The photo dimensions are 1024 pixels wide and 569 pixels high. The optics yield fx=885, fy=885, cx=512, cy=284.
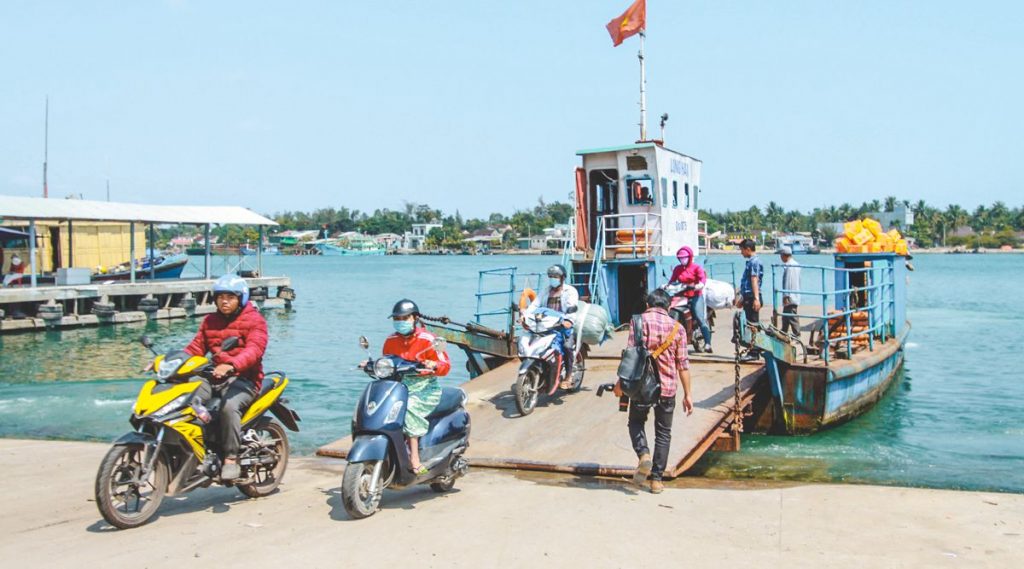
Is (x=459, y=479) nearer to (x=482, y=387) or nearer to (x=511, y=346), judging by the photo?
(x=482, y=387)

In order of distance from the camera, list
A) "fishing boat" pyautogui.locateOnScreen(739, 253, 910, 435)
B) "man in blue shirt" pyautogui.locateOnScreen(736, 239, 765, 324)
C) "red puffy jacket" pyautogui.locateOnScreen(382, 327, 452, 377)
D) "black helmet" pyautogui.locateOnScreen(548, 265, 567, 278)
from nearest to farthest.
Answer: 1. "red puffy jacket" pyautogui.locateOnScreen(382, 327, 452, 377)
2. "black helmet" pyautogui.locateOnScreen(548, 265, 567, 278)
3. "fishing boat" pyautogui.locateOnScreen(739, 253, 910, 435)
4. "man in blue shirt" pyautogui.locateOnScreen(736, 239, 765, 324)

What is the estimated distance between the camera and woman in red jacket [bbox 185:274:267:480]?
6.52m

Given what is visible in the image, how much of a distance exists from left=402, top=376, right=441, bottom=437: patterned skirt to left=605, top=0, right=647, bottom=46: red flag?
40.1 feet

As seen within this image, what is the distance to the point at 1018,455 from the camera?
11.5 meters

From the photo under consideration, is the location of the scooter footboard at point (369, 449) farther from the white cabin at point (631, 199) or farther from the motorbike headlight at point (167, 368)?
the white cabin at point (631, 199)

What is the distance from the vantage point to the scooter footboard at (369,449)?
6.25 metres

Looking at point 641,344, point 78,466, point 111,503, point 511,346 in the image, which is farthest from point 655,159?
point 111,503

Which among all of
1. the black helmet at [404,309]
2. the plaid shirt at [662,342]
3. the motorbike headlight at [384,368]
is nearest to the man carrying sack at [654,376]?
the plaid shirt at [662,342]

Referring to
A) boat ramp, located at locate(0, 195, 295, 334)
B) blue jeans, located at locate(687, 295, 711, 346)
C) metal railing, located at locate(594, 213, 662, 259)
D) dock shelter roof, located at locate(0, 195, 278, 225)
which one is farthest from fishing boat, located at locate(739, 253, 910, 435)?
dock shelter roof, located at locate(0, 195, 278, 225)

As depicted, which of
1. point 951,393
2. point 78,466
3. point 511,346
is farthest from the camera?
point 951,393

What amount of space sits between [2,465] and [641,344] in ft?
20.6

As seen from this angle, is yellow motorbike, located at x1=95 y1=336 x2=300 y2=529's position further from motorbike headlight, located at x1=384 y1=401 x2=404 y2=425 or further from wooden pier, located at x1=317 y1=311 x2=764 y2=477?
wooden pier, located at x1=317 y1=311 x2=764 y2=477

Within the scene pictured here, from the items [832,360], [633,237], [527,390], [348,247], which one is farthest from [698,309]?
[348,247]

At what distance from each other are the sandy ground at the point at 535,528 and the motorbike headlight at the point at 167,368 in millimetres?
1044
